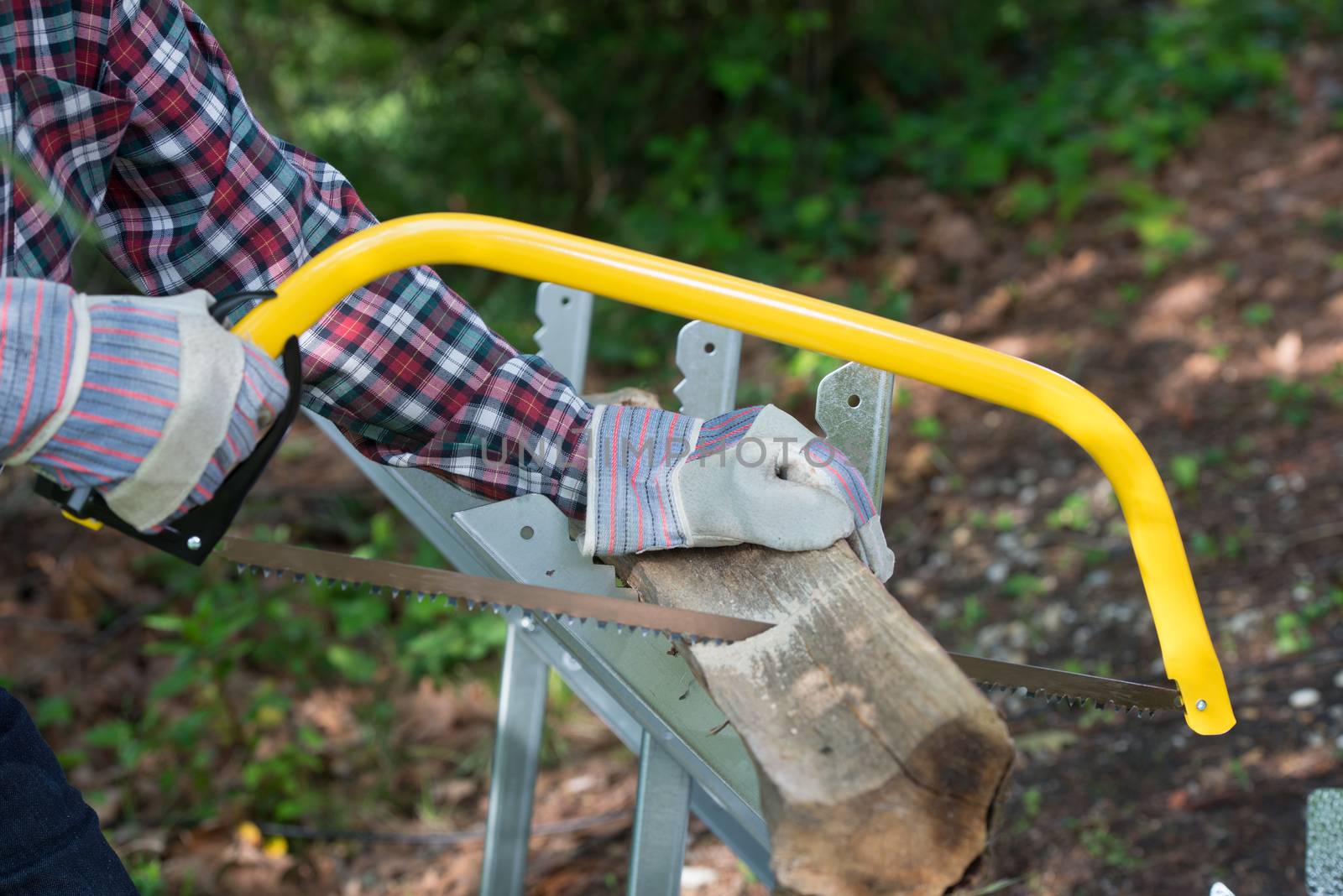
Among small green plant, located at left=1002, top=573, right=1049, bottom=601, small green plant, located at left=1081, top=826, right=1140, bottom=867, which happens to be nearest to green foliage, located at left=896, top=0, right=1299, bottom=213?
small green plant, located at left=1002, top=573, right=1049, bottom=601

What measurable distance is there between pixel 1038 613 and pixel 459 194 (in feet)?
14.9

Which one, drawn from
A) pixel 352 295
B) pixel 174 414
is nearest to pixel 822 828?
pixel 174 414

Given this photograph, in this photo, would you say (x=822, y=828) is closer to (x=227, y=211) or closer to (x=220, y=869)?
(x=227, y=211)

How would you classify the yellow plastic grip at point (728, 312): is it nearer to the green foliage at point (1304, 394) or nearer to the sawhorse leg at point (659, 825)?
the sawhorse leg at point (659, 825)

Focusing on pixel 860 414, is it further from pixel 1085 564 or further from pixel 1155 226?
pixel 1155 226

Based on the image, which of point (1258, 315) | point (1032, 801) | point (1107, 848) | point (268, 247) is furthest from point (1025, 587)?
point (268, 247)

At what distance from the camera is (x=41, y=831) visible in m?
1.48

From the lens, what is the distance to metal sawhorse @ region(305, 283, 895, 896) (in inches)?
61.3

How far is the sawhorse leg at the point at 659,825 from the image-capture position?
1774 millimetres

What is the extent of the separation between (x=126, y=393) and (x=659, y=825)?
1041mm

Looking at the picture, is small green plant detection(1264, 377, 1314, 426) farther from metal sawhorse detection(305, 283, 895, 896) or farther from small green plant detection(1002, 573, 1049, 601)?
metal sawhorse detection(305, 283, 895, 896)

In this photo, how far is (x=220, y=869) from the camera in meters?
2.67

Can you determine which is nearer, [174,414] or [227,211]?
[174,414]

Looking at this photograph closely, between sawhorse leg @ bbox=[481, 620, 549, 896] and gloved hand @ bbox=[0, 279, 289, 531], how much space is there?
3.49ft
